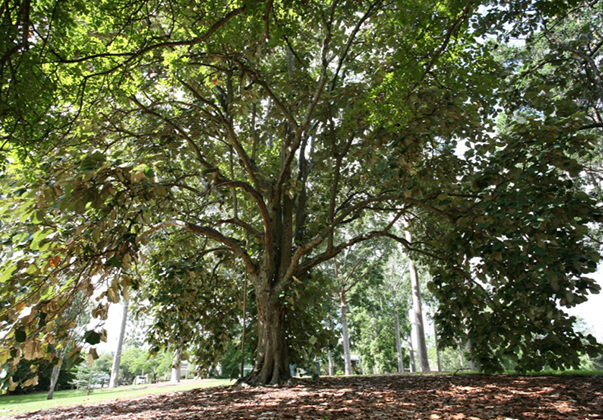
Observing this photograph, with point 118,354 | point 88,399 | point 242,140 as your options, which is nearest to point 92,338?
point 242,140

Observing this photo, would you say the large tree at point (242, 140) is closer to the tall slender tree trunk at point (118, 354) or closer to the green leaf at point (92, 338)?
the green leaf at point (92, 338)

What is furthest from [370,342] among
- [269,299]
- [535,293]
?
[535,293]

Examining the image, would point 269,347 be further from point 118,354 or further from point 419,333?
point 118,354

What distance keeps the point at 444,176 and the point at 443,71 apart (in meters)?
1.69

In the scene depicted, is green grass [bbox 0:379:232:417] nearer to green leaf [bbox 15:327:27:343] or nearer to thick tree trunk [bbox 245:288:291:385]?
thick tree trunk [bbox 245:288:291:385]

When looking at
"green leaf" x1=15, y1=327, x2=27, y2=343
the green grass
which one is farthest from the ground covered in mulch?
the green grass

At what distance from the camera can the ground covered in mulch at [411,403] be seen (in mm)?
3389

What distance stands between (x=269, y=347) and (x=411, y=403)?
2.85 m

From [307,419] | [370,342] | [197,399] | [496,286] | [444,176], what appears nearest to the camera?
[307,419]

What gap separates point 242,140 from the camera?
7.70m

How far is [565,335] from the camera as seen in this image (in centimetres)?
407

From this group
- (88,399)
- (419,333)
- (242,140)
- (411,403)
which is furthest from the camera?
(419,333)

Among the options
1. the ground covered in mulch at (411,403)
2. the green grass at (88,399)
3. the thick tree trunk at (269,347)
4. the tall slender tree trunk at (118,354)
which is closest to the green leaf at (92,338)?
the ground covered in mulch at (411,403)

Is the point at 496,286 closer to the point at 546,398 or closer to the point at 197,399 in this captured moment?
the point at 546,398
